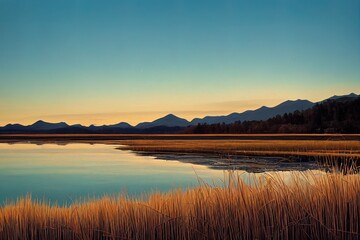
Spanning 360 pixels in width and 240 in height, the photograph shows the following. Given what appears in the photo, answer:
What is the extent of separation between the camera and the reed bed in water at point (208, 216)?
6.07 meters

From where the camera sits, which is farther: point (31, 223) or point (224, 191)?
point (224, 191)

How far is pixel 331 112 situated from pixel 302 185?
71.5 m

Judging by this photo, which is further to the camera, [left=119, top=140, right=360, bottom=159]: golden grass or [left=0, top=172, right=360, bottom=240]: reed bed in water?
[left=119, top=140, right=360, bottom=159]: golden grass

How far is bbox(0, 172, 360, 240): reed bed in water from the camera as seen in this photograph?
6.07 m

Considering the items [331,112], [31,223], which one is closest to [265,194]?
[31,223]

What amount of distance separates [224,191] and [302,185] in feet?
4.63

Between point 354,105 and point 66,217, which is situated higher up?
point 354,105

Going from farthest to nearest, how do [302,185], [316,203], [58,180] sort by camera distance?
[58,180], [302,185], [316,203]

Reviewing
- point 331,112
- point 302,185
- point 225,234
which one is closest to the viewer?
point 225,234

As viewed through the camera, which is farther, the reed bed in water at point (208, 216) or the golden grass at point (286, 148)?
the golden grass at point (286, 148)

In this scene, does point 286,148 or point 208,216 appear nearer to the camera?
point 208,216

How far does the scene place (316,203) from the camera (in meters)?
6.52

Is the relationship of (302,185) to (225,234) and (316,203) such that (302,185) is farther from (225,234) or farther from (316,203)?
(225,234)

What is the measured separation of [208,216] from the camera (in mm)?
6312
